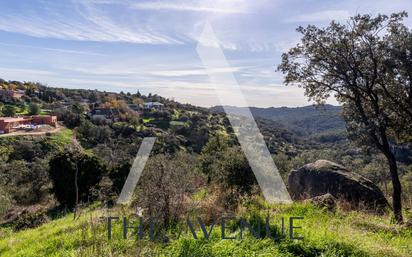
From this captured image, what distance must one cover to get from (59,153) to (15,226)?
7.56 m

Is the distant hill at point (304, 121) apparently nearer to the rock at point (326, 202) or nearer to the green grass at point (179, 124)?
the green grass at point (179, 124)

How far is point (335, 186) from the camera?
34.0ft

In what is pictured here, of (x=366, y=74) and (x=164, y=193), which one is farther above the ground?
(x=366, y=74)

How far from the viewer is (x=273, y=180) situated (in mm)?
10891

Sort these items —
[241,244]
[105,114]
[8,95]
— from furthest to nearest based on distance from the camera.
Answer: [8,95]
[105,114]
[241,244]

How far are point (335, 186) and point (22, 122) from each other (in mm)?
59559

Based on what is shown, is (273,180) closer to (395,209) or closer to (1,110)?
(395,209)

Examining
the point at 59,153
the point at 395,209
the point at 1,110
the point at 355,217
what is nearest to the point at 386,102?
the point at 395,209

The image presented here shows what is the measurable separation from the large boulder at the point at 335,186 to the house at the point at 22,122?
53313 mm

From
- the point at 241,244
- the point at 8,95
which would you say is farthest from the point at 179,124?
the point at 241,244

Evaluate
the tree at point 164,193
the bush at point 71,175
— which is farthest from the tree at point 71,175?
the tree at point 164,193

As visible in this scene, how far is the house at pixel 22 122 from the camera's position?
51438 millimetres

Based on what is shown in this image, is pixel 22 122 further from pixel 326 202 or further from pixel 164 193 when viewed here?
pixel 326 202

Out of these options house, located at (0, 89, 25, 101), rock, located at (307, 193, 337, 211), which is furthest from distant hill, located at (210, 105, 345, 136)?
rock, located at (307, 193, 337, 211)
